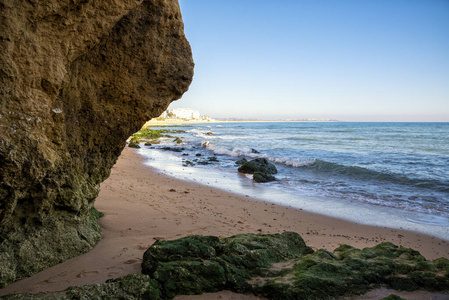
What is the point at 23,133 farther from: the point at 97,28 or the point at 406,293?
the point at 406,293

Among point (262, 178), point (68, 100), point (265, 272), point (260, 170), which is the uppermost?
point (68, 100)

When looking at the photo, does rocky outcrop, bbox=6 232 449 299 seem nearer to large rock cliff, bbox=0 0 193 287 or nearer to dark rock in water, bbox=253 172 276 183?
large rock cliff, bbox=0 0 193 287

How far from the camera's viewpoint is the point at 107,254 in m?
4.02

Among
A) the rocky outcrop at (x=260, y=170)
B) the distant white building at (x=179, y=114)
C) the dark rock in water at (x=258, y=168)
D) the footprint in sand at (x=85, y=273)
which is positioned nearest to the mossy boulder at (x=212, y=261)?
the footprint in sand at (x=85, y=273)

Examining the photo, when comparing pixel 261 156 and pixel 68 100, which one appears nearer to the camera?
pixel 68 100

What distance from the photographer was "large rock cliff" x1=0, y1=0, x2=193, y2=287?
2.94 m

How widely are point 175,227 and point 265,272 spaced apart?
2689 millimetres

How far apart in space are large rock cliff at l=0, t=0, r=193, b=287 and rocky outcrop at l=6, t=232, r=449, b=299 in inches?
55.1

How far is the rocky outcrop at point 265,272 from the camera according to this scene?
9.68ft

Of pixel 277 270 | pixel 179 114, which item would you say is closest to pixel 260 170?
pixel 277 270

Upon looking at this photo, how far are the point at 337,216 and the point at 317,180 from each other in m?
5.05

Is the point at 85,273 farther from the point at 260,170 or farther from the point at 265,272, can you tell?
the point at 260,170

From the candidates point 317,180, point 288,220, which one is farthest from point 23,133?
point 317,180

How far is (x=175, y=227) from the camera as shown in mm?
5617
